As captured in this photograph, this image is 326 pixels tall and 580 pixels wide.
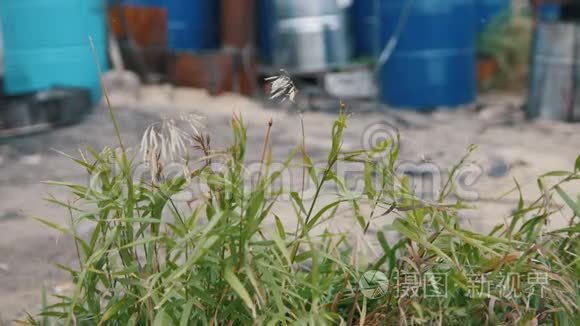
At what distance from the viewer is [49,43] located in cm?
450

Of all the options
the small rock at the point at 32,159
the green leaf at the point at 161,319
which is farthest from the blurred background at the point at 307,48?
the green leaf at the point at 161,319

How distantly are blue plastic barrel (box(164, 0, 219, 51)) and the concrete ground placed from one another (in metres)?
0.68

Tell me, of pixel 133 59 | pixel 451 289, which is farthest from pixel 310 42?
pixel 451 289

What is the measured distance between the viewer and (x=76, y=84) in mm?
4602

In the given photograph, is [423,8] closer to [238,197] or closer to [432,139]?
[432,139]

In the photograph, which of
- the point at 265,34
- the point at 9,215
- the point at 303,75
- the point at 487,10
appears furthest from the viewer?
the point at 487,10

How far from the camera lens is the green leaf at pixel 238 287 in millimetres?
1071

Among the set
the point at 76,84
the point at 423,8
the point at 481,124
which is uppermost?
the point at 423,8

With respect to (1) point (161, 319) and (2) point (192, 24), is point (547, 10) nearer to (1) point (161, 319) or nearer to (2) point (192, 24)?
(2) point (192, 24)

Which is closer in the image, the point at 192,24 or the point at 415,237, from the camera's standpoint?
the point at 415,237

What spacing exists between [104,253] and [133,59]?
4.12m

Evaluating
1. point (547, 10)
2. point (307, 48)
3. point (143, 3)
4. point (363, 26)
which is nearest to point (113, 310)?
point (307, 48)

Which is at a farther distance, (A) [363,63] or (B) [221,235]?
(A) [363,63]

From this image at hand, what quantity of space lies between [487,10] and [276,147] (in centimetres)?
303
